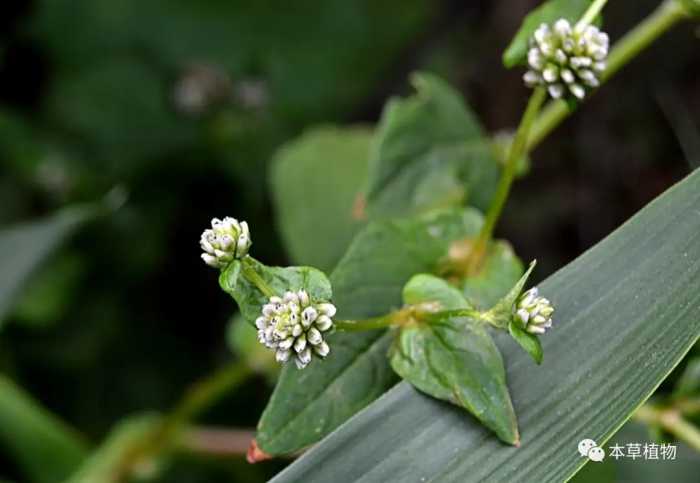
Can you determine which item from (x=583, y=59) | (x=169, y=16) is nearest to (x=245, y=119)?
(x=169, y=16)

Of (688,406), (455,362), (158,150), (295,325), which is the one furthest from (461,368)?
(158,150)

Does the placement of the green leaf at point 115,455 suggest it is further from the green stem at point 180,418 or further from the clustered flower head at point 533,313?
the clustered flower head at point 533,313

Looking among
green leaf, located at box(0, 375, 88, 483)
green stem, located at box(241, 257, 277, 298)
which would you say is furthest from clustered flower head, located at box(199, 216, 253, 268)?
green leaf, located at box(0, 375, 88, 483)

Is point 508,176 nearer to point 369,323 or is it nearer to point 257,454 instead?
point 369,323

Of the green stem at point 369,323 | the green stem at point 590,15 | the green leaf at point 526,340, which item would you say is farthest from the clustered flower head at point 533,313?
the green stem at point 590,15

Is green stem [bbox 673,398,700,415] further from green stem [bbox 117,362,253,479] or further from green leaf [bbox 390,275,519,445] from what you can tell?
green stem [bbox 117,362,253,479]
